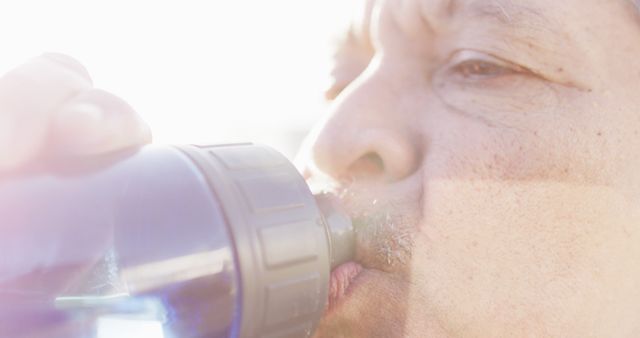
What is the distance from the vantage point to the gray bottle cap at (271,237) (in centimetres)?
73

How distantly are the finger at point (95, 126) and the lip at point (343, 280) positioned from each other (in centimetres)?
31

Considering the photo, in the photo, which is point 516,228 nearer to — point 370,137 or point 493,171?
point 493,171

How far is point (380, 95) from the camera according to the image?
3.58ft

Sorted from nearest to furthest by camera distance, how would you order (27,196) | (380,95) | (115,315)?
(115,315), (27,196), (380,95)

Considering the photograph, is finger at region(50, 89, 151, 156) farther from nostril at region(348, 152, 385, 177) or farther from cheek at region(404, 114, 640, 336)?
cheek at region(404, 114, 640, 336)

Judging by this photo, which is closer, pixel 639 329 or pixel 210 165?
pixel 210 165

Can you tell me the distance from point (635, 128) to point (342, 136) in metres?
0.42

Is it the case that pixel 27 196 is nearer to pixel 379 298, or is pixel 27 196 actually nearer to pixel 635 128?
pixel 379 298

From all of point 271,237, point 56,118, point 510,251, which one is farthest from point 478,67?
point 56,118

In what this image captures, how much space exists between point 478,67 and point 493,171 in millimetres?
179

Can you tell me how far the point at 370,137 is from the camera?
3.37ft

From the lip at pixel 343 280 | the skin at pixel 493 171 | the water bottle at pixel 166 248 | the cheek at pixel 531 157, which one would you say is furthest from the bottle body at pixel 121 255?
the cheek at pixel 531 157

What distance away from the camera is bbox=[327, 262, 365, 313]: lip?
96cm

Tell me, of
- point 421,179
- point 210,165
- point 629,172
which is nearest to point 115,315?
point 210,165
